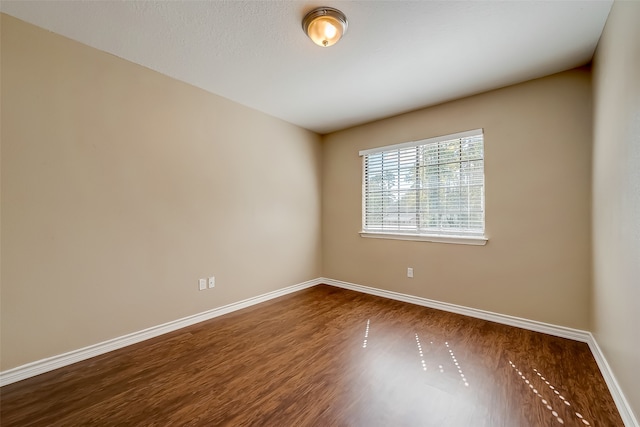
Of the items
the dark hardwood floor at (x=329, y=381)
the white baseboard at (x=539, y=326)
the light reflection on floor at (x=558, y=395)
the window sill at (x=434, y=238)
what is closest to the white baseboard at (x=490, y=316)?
the white baseboard at (x=539, y=326)

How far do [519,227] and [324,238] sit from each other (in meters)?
2.69

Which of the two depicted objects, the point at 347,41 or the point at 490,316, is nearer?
the point at 347,41

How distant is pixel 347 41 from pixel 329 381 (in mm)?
2575

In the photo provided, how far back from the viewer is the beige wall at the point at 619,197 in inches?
53.7

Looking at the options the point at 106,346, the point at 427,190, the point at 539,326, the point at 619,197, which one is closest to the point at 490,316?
the point at 539,326

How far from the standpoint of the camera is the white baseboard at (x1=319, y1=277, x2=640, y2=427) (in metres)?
1.52

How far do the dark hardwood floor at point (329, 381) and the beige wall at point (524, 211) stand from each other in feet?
1.33

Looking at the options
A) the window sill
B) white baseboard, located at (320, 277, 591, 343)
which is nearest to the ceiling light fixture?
the window sill

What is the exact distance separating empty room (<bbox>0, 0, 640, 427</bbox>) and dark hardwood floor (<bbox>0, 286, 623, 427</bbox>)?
0.02m

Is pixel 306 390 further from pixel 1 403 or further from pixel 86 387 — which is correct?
pixel 1 403

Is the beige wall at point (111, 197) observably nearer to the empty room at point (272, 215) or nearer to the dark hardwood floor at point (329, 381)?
the empty room at point (272, 215)

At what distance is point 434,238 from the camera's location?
3.24 metres

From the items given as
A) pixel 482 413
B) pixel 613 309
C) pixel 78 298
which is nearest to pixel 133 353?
pixel 78 298

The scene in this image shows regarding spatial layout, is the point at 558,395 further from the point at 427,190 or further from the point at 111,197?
the point at 111,197
